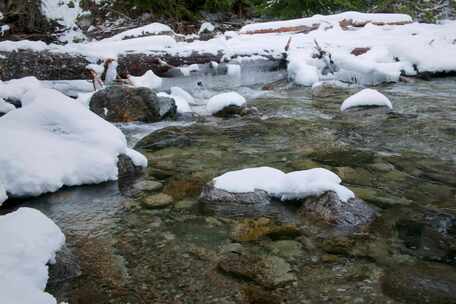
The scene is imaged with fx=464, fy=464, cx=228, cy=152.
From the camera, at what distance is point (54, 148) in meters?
3.62

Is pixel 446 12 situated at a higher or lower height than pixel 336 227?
higher

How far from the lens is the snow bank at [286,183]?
309cm

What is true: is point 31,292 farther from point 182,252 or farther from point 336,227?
point 336,227

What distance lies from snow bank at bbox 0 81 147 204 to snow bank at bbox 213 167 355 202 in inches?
40.0

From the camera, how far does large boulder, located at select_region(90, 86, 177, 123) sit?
5793mm

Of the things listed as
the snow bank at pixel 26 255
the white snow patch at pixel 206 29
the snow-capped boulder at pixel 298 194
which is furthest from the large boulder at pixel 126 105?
the white snow patch at pixel 206 29

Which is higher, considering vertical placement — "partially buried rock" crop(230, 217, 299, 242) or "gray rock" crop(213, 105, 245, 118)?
"gray rock" crop(213, 105, 245, 118)

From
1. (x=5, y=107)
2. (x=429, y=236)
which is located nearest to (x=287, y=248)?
(x=429, y=236)

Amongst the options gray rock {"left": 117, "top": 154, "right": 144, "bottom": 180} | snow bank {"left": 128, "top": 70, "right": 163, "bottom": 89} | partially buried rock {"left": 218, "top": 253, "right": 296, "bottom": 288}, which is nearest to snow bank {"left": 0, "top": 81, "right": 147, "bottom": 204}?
gray rock {"left": 117, "top": 154, "right": 144, "bottom": 180}

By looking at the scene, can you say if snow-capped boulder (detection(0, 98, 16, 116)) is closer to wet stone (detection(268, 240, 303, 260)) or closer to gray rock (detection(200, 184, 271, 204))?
gray rock (detection(200, 184, 271, 204))

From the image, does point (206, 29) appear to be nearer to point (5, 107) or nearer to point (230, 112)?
point (230, 112)

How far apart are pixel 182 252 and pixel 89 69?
4990mm

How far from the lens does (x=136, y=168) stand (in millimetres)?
3988

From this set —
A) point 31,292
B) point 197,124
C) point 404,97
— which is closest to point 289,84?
point 404,97
